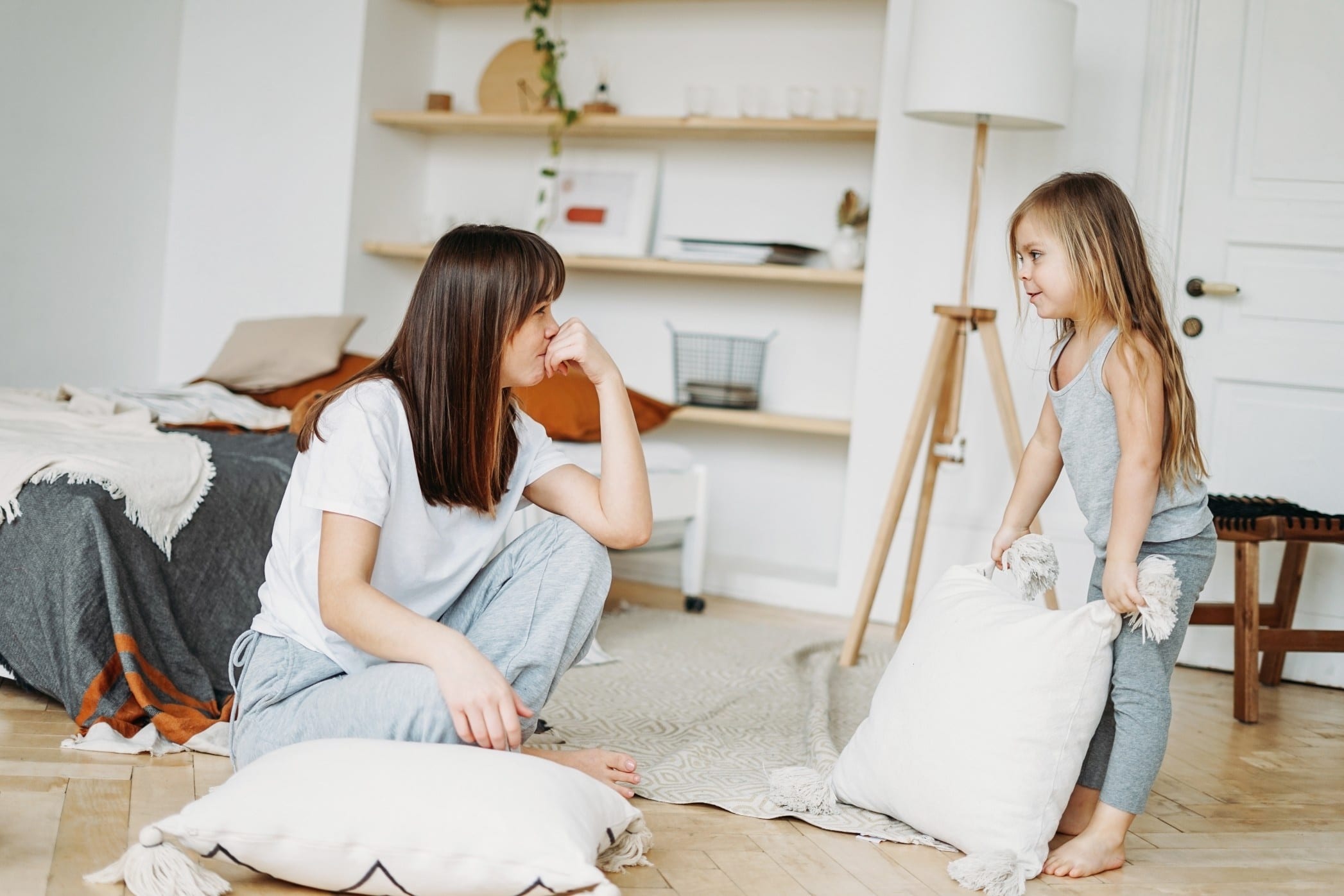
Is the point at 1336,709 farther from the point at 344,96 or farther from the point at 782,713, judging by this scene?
the point at 344,96

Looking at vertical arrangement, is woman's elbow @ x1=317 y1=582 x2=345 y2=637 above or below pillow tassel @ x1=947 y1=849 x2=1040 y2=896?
above

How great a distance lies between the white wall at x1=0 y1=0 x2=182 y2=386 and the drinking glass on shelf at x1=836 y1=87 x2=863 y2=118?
2248mm

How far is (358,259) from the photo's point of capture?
4.00 m

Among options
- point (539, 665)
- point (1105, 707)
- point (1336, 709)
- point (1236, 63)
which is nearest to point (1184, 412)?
point (1105, 707)

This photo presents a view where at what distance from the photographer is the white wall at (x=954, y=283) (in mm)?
3166

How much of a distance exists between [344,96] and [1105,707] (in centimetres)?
312

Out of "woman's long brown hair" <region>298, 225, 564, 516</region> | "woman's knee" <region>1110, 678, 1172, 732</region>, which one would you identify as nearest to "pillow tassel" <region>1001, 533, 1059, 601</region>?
"woman's knee" <region>1110, 678, 1172, 732</region>

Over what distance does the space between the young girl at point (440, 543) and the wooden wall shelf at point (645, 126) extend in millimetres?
2042

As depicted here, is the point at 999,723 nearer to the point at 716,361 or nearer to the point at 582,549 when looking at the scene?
the point at 582,549

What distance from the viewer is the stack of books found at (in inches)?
138

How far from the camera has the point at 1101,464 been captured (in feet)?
5.74

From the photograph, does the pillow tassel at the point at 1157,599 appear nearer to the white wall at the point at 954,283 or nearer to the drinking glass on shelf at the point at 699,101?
the white wall at the point at 954,283

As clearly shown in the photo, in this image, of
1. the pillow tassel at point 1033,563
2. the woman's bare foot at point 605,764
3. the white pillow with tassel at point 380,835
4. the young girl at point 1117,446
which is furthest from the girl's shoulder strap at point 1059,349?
the white pillow with tassel at point 380,835

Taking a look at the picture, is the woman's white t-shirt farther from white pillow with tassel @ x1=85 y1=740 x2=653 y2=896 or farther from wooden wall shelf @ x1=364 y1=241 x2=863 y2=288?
wooden wall shelf @ x1=364 y1=241 x2=863 y2=288
